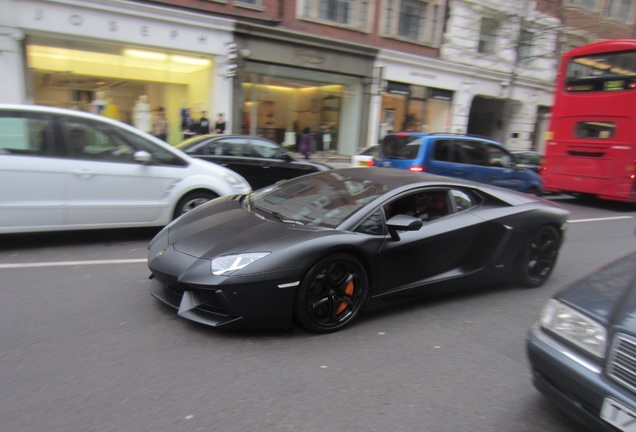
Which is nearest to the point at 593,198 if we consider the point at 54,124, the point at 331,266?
the point at 331,266

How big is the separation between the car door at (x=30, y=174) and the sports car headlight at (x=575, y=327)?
514cm

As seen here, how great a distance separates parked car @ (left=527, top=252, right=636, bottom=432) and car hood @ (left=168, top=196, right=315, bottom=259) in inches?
71.7

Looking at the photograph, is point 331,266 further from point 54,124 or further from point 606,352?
point 54,124

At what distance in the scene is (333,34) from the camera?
17531 millimetres

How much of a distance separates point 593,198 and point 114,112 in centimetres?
1486

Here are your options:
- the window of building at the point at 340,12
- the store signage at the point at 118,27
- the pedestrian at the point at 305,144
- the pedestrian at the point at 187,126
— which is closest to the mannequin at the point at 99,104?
the store signage at the point at 118,27

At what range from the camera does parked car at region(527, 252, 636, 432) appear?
2096 mm

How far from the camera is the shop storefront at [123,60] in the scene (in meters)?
12.8

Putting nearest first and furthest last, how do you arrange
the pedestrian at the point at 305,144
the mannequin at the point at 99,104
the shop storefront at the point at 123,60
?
the shop storefront at the point at 123,60 < the mannequin at the point at 99,104 < the pedestrian at the point at 305,144

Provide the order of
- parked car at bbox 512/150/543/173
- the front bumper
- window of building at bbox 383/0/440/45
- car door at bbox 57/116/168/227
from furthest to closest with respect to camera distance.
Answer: window of building at bbox 383/0/440/45
parked car at bbox 512/150/543/173
car door at bbox 57/116/168/227
the front bumper

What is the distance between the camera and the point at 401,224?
3.77 meters

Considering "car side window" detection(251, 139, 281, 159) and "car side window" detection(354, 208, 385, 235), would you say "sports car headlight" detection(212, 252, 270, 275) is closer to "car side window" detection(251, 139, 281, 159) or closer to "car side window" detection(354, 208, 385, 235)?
"car side window" detection(354, 208, 385, 235)

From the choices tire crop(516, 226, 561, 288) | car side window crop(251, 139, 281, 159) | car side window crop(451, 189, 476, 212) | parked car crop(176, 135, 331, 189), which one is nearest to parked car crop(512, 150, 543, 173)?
parked car crop(176, 135, 331, 189)

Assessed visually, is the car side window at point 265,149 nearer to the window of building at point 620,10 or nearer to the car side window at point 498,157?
the car side window at point 498,157
